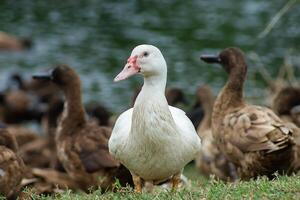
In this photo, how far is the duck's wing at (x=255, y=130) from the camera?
375 inches

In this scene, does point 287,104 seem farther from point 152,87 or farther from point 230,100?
point 152,87

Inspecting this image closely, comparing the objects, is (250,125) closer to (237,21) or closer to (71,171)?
(71,171)

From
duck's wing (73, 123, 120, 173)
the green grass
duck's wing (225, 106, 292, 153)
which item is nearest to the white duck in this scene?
the green grass

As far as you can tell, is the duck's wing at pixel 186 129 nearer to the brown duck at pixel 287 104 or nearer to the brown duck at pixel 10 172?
the brown duck at pixel 10 172

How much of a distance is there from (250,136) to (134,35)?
18.7 m

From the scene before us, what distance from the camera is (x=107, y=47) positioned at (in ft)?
90.4

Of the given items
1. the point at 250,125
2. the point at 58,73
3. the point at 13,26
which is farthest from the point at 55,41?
the point at 250,125

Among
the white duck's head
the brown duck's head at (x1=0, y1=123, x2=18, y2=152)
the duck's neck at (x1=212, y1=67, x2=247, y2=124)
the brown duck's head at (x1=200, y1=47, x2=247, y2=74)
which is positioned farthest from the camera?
the brown duck's head at (x1=200, y1=47, x2=247, y2=74)

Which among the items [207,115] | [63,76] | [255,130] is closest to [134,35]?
[207,115]

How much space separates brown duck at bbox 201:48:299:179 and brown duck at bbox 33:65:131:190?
4.28 feet

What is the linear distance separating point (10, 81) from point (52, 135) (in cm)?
872

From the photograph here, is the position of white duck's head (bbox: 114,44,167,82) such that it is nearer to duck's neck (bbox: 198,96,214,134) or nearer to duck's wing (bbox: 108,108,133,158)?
duck's wing (bbox: 108,108,133,158)

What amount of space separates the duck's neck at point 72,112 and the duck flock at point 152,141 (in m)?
0.01

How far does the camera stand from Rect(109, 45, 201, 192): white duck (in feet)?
26.6
